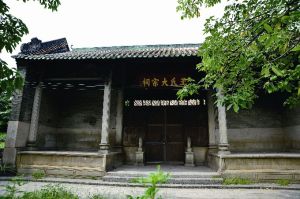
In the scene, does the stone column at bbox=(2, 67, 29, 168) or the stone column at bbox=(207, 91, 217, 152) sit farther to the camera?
the stone column at bbox=(207, 91, 217, 152)

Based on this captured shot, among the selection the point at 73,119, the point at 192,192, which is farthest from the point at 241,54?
the point at 73,119

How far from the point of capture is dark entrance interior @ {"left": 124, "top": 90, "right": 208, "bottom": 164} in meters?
8.84

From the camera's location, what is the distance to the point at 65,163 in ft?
23.4

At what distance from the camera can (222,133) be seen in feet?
23.2

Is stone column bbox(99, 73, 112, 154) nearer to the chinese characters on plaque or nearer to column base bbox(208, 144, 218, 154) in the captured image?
the chinese characters on plaque

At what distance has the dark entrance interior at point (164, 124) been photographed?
29.0ft

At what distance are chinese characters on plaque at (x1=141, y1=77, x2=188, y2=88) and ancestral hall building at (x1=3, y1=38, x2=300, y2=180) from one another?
38mm

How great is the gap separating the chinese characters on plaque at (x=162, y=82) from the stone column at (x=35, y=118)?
404 cm

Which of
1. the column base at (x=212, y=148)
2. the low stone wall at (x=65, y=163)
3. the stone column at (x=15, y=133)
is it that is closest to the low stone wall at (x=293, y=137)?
the column base at (x=212, y=148)

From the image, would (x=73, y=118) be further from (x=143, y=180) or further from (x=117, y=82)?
(x=143, y=180)

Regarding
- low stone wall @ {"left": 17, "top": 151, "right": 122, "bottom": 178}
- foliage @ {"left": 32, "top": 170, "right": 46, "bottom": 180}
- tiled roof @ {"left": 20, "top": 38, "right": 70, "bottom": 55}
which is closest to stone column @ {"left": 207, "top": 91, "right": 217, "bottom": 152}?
low stone wall @ {"left": 17, "top": 151, "right": 122, "bottom": 178}

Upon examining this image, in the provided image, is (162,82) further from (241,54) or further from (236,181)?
(241,54)

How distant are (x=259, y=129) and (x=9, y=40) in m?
8.88

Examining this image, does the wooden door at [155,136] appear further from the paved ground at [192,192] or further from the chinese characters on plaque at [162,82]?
the paved ground at [192,192]
